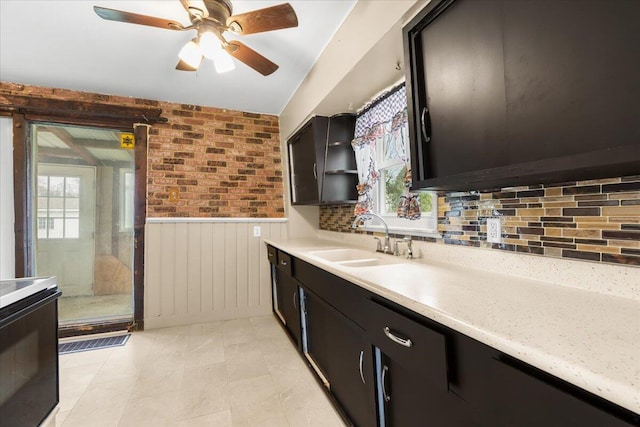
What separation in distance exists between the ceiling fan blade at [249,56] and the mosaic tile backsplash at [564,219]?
58.5 inches

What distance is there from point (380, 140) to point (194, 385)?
2244mm

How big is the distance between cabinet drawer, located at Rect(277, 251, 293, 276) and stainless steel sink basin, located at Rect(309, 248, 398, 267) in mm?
306

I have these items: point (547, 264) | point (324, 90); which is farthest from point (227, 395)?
point (324, 90)

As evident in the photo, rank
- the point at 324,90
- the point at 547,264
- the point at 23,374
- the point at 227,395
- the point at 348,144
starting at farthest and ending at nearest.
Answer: the point at 348,144
the point at 324,90
the point at 227,395
the point at 23,374
the point at 547,264

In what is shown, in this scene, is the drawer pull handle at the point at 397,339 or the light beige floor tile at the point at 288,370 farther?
the light beige floor tile at the point at 288,370

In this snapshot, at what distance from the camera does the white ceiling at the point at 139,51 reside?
1.70 m

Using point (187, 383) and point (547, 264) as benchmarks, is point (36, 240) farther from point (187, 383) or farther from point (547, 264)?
point (547, 264)

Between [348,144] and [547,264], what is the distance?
1.79m

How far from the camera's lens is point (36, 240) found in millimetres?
2719

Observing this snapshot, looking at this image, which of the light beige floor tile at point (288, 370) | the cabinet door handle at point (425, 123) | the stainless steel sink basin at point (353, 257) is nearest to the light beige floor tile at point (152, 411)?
the light beige floor tile at point (288, 370)

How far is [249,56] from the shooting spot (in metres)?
1.84

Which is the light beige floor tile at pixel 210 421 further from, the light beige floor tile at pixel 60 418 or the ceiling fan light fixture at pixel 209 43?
the ceiling fan light fixture at pixel 209 43

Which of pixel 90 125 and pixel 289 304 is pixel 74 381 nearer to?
pixel 289 304

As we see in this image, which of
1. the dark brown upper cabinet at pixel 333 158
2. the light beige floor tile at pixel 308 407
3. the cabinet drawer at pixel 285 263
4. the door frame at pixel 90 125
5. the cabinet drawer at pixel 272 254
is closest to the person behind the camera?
the light beige floor tile at pixel 308 407
